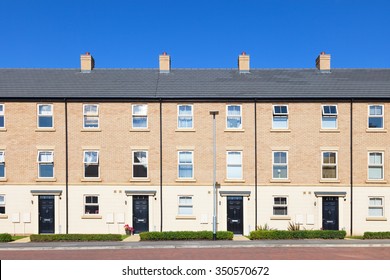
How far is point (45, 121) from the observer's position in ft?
92.7

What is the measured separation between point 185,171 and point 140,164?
3101 mm

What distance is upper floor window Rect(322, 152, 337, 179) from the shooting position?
27969mm

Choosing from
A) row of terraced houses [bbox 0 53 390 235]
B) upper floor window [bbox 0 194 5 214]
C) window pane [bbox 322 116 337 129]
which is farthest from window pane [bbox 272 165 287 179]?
upper floor window [bbox 0 194 5 214]

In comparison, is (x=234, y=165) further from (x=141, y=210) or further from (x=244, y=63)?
(x=244, y=63)

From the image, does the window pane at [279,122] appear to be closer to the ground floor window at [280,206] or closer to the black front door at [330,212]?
the ground floor window at [280,206]

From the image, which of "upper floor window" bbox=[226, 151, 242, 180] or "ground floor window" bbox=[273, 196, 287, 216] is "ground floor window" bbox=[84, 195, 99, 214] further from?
"ground floor window" bbox=[273, 196, 287, 216]

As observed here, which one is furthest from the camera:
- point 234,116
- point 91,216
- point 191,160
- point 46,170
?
point 234,116

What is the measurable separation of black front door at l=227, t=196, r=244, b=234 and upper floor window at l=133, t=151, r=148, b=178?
5990 millimetres

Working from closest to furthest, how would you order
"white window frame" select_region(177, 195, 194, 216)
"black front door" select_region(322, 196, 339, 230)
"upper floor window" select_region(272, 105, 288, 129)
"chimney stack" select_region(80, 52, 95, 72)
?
"black front door" select_region(322, 196, 339, 230) < "white window frame" select_region(177, 195, 194, 216) < "upper floor window" select_region(272, 105, 288, 129) < "chimney stack" select_region(80, 52, 95, 72)

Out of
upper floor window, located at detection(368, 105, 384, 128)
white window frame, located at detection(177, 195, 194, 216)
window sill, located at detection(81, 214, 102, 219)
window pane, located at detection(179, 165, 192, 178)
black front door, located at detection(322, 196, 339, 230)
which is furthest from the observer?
window pane, located at detection(179, 165, 192, 178)

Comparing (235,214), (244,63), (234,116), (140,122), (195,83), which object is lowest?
(235,214)

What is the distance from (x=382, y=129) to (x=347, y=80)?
4.69m

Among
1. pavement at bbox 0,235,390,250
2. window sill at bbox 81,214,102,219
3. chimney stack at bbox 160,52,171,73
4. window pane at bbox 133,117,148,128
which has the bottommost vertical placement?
pavement at bbox 0,235,390,250

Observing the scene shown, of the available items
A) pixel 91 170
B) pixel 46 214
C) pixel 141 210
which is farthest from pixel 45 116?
pixel 141 210
